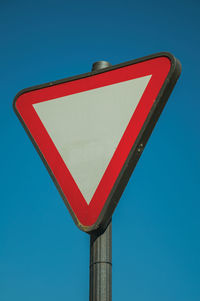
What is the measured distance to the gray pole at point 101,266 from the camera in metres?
0.93

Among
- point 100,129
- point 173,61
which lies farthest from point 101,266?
point 173,61

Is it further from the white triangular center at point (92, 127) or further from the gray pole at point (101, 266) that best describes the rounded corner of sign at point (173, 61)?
the gray pole at point (101, 266)

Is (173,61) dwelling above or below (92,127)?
above

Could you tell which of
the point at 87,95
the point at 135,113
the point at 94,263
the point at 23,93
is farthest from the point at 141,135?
the point at 23,93

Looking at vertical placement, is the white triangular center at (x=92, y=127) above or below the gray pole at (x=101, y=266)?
above

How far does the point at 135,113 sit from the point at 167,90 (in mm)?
108

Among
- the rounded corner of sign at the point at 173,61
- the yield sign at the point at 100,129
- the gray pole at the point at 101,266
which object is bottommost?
the gray pole at the point at 101,266

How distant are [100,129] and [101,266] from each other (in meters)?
0.36

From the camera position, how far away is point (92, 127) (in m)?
1.05

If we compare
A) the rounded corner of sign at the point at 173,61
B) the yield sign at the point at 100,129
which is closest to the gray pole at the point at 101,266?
the yield sign at the point at 100,129

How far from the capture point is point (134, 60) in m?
1.08

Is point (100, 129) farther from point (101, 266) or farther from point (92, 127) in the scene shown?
point (101, 266)

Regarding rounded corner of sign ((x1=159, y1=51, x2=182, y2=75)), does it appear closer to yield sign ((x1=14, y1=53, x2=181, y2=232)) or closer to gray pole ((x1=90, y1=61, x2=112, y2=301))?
yield sign ((x1=14, y1=53, x2=181, y2=232))

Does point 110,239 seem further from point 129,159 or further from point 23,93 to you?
point 23,93
